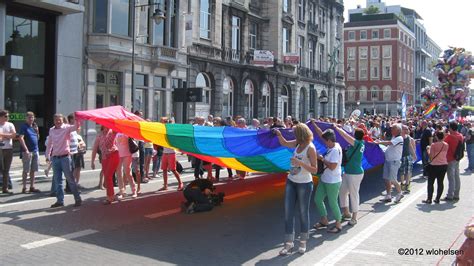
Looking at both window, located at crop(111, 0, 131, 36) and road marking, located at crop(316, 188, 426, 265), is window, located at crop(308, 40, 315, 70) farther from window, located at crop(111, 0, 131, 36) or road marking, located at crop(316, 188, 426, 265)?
road marking, located at crop(316, 188, 426, 265)

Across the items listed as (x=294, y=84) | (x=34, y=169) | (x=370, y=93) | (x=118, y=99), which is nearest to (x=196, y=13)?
(x=118, y=99)

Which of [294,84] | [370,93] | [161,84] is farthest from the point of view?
[370,93]

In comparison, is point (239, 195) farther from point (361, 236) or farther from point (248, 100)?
point (248, 100)

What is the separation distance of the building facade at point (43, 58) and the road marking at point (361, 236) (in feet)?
56.3

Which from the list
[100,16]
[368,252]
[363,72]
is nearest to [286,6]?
[100,16]

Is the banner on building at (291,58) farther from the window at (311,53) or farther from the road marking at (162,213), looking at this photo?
the road marking at (162,213)

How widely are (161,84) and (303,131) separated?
73.8 feet

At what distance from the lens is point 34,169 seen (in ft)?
37.8

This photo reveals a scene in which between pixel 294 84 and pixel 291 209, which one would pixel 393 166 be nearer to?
pixel 291 209

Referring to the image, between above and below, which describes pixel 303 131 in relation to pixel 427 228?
above

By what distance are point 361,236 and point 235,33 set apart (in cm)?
2987

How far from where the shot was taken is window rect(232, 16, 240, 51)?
36000 millimetres

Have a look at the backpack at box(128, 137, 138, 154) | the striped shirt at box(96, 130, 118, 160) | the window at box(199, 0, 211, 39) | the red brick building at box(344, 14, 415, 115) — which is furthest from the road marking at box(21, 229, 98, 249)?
the red brick building at box(344, 14, 415, 115)

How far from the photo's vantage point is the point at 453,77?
86.9 ft
